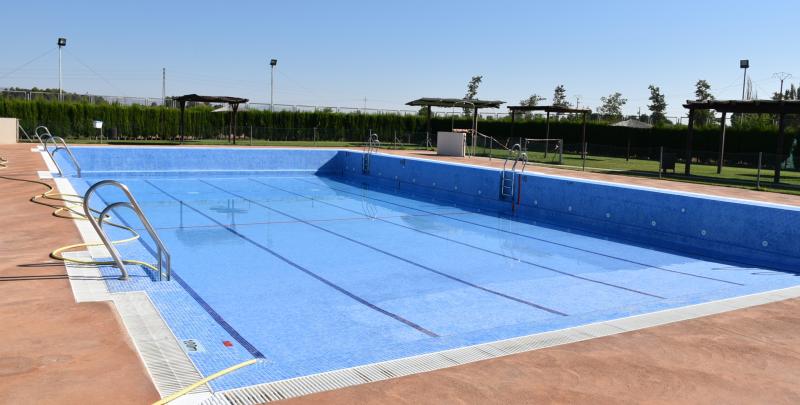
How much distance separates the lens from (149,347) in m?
4.35

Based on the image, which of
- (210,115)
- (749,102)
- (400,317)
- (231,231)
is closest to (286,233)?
(231,231)

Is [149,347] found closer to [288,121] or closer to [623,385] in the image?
[623,385]

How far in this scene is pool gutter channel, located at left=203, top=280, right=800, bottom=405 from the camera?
12.4ft

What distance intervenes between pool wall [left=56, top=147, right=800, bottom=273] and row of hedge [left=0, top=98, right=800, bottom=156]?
990 cm

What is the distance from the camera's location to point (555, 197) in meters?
14.1

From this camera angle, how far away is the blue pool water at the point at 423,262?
19.4ft

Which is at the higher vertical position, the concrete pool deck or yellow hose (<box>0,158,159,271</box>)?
yellow hose (<box>0,158,159,271</box>)

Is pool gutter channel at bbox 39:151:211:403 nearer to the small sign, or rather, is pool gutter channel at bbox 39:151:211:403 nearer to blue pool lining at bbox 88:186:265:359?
the small sign

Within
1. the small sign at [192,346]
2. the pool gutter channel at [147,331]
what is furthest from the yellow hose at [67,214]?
the small sign at [192,346]

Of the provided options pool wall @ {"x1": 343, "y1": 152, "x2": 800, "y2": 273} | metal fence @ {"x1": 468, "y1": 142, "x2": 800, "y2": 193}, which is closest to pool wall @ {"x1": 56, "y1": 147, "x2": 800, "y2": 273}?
pool wall @ {"x1": 343, "y1": 152, "x2": 800, "y2": 273}

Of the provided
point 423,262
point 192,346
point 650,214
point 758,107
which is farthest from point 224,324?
point 758,107

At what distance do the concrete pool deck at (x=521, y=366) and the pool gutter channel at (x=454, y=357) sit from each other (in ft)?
0.36

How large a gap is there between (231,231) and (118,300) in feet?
19.8

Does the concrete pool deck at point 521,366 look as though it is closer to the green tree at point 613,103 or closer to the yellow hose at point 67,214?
the yellow hose at point 67,214
